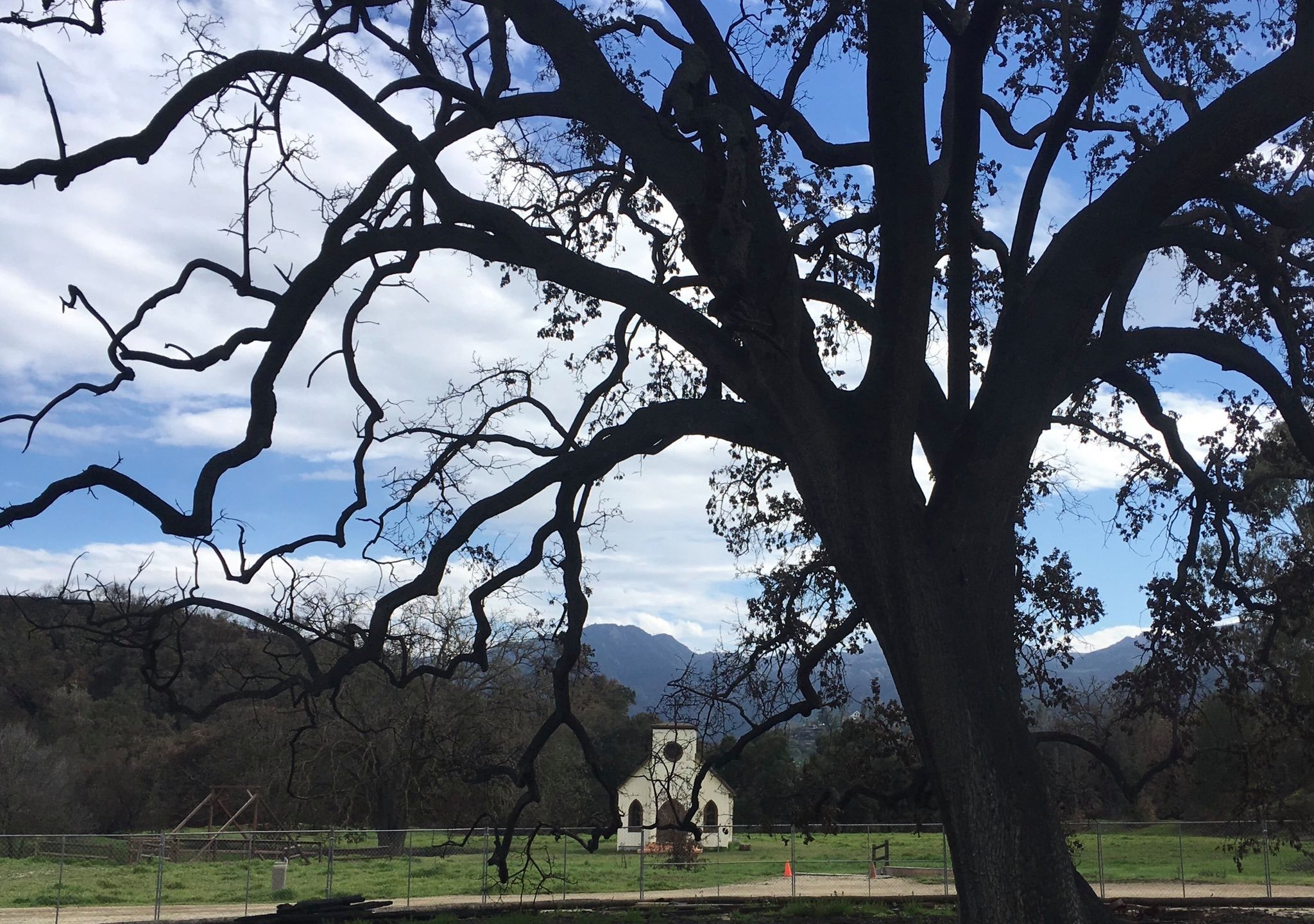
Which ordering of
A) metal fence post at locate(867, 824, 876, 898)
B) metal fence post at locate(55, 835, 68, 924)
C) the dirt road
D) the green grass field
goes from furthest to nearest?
1. metal fence post at locate(867, 824, 876, 898)
2. the green grass field
3. the dirt road
4. metal fence post at locate(55, 835, 68, 924)

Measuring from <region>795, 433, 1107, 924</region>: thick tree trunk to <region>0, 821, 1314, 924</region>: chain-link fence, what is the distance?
497 inches

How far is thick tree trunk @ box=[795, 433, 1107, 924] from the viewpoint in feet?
18.8

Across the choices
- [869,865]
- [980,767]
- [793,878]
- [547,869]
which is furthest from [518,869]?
[980,767]

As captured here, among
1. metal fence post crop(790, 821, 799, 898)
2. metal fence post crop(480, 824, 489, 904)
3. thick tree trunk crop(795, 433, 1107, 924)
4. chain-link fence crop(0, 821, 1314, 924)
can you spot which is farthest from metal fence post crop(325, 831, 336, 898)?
thick tree trunk crop(795, 433, 1107, 924)

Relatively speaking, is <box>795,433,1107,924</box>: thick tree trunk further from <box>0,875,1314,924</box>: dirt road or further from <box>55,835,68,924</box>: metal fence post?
<box>55,835,68,924</box>: metal fence post

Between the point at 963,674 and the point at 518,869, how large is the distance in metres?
13.9

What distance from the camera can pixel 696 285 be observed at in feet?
34.8

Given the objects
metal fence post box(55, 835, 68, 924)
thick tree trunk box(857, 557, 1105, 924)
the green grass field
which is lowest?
the green grass field

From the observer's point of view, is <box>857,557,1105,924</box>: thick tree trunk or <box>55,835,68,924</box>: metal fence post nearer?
<box>857,557,1105,924</box>: thick tree trunk

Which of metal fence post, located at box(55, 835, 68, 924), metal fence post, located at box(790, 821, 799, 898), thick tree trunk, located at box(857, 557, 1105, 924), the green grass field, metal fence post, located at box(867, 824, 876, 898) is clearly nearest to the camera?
thick tree trunk, located at box(857, 557, 1105, 924)

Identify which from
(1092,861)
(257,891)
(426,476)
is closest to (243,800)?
(257,891)

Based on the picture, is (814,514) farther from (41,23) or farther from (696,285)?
(41,23)

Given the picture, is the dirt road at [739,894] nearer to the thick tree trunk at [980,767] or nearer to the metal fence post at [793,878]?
the metal fence post at [793,878]

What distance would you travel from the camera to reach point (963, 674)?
→ 602 cm
